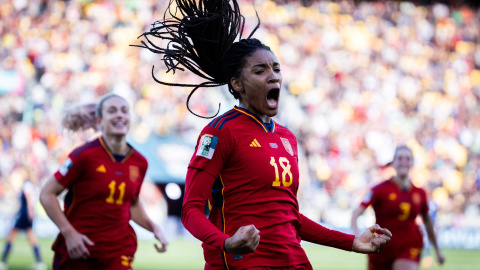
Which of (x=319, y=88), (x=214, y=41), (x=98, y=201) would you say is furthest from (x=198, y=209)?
(x=319, y=88)

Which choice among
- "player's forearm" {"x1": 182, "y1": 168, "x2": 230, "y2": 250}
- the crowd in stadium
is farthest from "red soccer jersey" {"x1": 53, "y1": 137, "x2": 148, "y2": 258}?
the crowd in stadium

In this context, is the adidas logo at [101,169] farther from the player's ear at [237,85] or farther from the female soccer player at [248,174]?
the player's ear at [237,85]

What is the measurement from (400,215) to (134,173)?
3.57 m

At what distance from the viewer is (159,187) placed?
1848 cm

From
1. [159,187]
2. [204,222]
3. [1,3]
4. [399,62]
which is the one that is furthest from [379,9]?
[204,222]

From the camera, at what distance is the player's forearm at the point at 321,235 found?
3.56 meters

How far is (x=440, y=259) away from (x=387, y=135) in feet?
48.1

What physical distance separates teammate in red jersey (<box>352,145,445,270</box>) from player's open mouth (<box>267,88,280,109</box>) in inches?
170

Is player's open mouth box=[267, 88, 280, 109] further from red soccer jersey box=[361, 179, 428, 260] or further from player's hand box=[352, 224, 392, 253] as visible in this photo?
red soccer jersey box=[361, 179, 428, 260]

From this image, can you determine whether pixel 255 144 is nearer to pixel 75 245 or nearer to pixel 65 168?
pixel 75 245

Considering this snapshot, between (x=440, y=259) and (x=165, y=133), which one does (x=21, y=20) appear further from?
(x=440, y=259)

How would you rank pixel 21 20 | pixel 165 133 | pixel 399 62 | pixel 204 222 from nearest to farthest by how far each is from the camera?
pixel 204 222
pixel 165 133
pixel 21 20
pixel 399 62

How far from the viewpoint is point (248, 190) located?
3244 millimetres

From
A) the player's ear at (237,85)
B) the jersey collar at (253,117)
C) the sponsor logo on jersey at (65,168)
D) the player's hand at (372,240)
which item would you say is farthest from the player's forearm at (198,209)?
the sponsor logo on jersey at (65,168)
